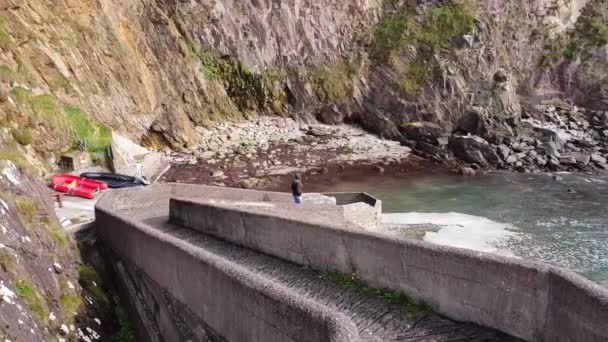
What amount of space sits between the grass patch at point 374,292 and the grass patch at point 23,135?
1341 centimetres

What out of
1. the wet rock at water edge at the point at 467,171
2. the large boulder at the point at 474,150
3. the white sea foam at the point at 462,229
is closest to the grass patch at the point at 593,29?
the large boulder at the point at 474,150

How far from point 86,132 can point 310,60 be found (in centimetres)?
2385

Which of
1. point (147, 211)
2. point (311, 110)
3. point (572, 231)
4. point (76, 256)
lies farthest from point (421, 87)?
point (76, 256)

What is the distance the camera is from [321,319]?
202 inches

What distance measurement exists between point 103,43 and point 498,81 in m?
30.7

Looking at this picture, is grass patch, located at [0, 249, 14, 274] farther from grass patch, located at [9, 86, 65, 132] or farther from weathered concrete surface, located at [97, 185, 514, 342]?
grass patch, located at [9, 86, 65, 132]

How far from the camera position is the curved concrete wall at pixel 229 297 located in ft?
17.3

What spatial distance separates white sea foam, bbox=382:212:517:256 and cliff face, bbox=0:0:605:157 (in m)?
16.2

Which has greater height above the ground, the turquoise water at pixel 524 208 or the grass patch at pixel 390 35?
the grass patch at pixel 390 35

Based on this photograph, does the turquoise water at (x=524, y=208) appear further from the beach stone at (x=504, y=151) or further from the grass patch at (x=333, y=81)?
the grass patch at (x=333, y=81)

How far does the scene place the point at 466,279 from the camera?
687cm

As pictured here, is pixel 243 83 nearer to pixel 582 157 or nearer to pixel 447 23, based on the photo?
pixel 447 23

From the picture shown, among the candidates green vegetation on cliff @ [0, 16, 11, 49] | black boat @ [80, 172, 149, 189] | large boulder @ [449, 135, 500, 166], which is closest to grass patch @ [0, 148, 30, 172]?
black boat @ [80, 172, 149, 189]

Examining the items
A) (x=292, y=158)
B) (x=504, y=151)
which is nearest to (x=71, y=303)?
(x=292, y=158)
